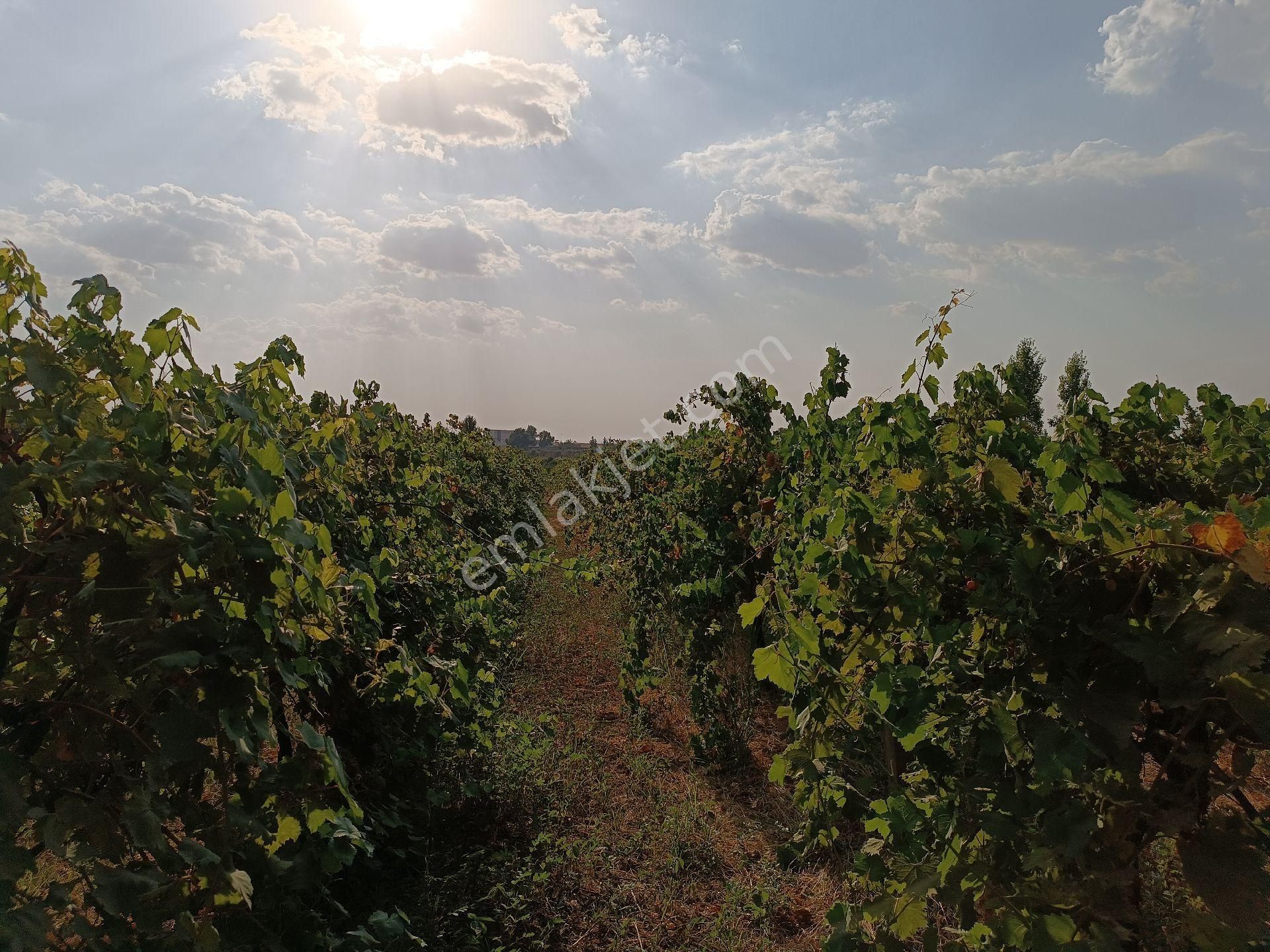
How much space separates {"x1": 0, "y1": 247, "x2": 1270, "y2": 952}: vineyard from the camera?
4.30ft

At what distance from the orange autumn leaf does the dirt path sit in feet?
8.35

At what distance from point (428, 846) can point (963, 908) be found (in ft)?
9.36

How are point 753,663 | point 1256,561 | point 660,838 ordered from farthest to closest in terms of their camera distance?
point 660,838, point 753,663, point 1256,561

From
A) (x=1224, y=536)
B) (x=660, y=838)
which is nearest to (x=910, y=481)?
(x=1224, y=536)

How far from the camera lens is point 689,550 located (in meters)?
5.83

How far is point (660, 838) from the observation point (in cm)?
391

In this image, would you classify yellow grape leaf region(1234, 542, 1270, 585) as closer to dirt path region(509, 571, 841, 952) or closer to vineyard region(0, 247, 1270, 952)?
vineyard region(0, 247, 1270, 952)

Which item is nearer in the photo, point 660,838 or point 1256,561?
point 1256,561

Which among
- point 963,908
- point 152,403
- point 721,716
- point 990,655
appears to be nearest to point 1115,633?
point 990,655

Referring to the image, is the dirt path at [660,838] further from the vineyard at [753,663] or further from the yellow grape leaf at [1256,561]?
the yellow grape leaf at [1256,561]

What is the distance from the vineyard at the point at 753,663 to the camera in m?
1.31

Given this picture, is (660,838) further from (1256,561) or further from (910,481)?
(1256,561)

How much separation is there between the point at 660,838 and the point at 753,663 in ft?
7.08

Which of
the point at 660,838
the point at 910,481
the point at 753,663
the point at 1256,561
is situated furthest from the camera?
the point at 660,838
